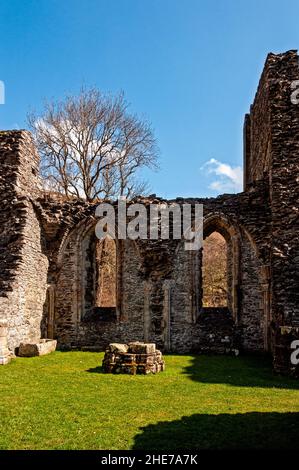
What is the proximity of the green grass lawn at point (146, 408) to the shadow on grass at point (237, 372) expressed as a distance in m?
0.02

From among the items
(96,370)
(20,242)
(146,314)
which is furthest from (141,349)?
(20,242)

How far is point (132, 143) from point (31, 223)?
43.9ft

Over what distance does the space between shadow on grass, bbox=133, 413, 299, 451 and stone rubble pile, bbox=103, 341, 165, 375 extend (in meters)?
3.51

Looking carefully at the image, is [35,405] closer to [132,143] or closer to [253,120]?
[253,120]

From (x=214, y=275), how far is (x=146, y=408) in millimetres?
19731

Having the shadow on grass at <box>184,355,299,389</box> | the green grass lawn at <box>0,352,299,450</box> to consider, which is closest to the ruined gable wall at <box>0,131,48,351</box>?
the green grass lawn at <box>0,352,299,450</box>

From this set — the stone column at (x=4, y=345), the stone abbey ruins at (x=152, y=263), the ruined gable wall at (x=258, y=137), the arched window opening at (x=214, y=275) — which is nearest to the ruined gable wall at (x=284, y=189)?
the stone abbey ruins at (x=152, y=263)

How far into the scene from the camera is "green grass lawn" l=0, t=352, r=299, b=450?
5.61 m

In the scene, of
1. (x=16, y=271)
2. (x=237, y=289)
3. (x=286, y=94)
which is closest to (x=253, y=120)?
(x=286, y=94)

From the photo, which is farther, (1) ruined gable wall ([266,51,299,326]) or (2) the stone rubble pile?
(1) ruined gable wall ([266,51,299,326])

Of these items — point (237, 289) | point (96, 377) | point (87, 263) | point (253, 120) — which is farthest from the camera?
point (253, 120)

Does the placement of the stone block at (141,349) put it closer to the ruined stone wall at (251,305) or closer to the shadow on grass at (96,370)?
the shadow on grass at (96,370)

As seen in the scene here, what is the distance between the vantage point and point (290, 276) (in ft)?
38.0

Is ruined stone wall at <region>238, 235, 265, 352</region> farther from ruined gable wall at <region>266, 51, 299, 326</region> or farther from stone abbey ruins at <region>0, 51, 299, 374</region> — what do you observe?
ruined gable wall at <region>266, 51, 299, 326</region>
